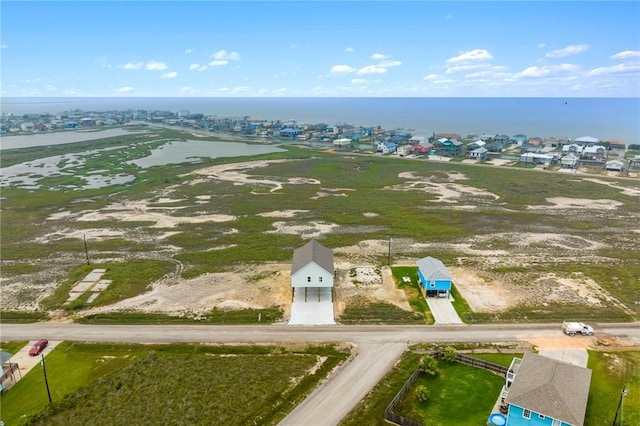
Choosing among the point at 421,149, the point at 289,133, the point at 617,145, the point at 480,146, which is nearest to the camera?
the point at 480,146

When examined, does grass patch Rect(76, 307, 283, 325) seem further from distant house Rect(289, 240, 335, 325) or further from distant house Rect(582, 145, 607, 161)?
distant house Rect(582, 145, 607, 161)

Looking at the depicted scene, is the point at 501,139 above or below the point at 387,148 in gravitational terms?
above

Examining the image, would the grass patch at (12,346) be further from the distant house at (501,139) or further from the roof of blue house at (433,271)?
the distant house at (501,139)

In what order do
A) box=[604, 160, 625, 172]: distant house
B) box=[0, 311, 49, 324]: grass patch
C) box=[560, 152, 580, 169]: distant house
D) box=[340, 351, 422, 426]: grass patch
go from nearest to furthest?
1. box=[340, 351, 422, 426]: grass patch
2. box=[0, 311, 49, 324]: grass patch
3. box=[604, 160, 625, 172]: distant house
4. box=[560, 152, 580, 169]: distant house

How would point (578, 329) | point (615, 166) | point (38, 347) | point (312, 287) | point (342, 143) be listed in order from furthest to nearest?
point (342, 143) < point (615, 166) < point (312, 287) < point (578, 329) < point (38, 347)

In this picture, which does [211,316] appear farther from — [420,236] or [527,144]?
[527,144]

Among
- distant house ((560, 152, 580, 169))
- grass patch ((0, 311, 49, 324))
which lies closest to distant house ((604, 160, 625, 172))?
distant house ((560, 152, 580, 169))

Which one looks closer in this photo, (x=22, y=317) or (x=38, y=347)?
(x=38, y=347)

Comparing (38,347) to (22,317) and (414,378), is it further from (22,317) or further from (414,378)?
(414,378)

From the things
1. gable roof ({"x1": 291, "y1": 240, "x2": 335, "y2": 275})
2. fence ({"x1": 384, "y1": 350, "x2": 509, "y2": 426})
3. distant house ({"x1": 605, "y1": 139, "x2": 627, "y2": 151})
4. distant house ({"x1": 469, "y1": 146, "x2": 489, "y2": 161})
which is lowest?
fence ({"x1": 384, "y1": 350, "x2": 509, "y2": 426})

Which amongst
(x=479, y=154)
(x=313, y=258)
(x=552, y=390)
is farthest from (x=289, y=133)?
(x=552, y=390)
